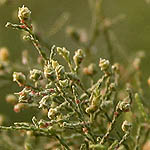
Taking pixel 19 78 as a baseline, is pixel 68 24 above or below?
above

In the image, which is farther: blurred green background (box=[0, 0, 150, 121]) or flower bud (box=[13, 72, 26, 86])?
blurred green background (box=[0, 0, 150, 121])

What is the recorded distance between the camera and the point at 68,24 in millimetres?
4609

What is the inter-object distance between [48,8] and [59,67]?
11.8 ft

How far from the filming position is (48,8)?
5137 mm

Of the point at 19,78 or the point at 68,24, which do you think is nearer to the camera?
the point at 19,78

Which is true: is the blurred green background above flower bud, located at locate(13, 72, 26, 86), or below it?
above

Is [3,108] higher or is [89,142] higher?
[3,108]

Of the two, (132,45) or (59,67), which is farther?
(132,45)

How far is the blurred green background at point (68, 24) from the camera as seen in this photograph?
3.36m

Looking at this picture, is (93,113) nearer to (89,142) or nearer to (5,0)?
(89,142)

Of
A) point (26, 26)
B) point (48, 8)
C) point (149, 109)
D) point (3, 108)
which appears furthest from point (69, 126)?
point (48, 8)

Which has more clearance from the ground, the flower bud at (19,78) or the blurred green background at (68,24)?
the blurred green background at (68,24)

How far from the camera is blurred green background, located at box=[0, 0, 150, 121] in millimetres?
3363

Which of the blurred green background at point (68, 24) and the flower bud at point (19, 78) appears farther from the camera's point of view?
the blurred green background at point (68, 24)
